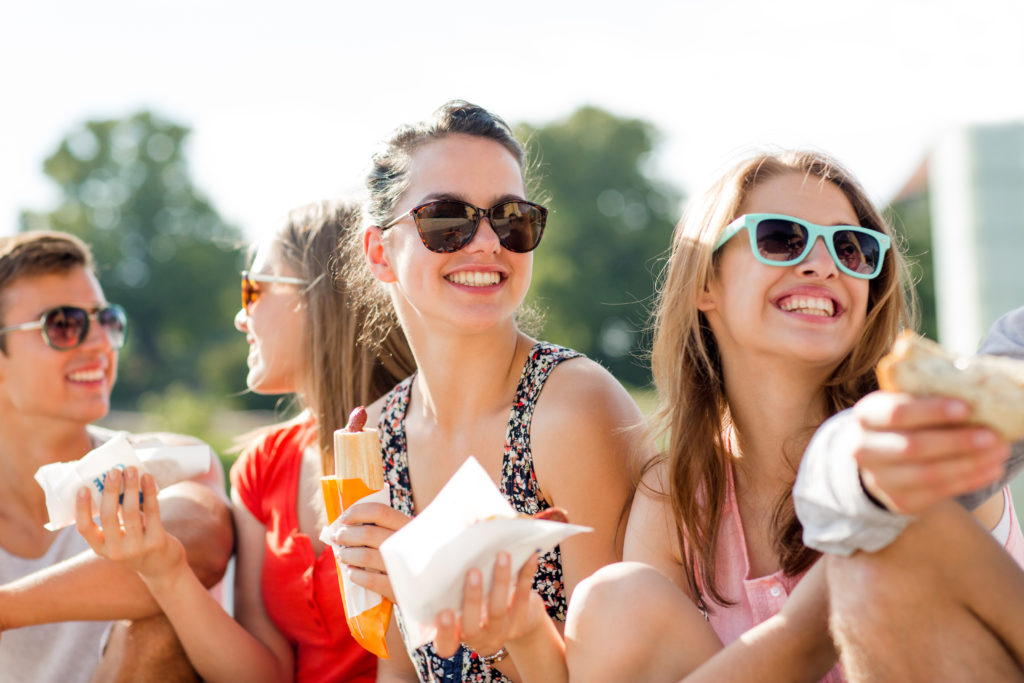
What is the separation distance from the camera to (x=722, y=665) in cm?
213

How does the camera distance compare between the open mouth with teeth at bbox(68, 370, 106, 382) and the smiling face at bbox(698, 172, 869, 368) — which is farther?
the open mouth with teeth at bbox(68, 370, 106, 382)

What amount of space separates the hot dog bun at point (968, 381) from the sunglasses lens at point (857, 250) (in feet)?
3.21

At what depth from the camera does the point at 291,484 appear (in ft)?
12.4

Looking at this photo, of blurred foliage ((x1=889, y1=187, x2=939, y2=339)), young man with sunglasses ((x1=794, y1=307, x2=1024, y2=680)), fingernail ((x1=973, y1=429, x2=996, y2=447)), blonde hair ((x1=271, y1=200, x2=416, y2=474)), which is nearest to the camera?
fingernail ((x1=973, y1=429, x2=996, y2=447))

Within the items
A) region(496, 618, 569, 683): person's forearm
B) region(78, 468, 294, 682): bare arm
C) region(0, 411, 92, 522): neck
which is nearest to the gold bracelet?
region(496, 618, 569, 683): person's forearm

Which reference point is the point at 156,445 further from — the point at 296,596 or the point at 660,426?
the point at 660,426

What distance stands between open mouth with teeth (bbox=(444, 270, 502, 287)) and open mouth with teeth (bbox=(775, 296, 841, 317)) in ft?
3.15

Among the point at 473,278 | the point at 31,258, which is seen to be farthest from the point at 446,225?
the point at 31,258

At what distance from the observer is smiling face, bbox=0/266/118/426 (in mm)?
4125

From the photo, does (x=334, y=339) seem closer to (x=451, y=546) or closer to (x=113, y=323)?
(x=113, y=323)

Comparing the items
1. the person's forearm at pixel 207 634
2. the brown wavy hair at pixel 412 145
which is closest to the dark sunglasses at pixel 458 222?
the brown wavy hair at pixel 412 145

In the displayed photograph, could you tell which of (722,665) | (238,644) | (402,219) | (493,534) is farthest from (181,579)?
(722,665)

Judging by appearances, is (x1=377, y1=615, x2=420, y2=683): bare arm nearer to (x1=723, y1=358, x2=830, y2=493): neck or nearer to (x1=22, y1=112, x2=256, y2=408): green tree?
(x1=723, y1=358, x2=830, y2=493): neck

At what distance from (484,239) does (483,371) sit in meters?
0.48
